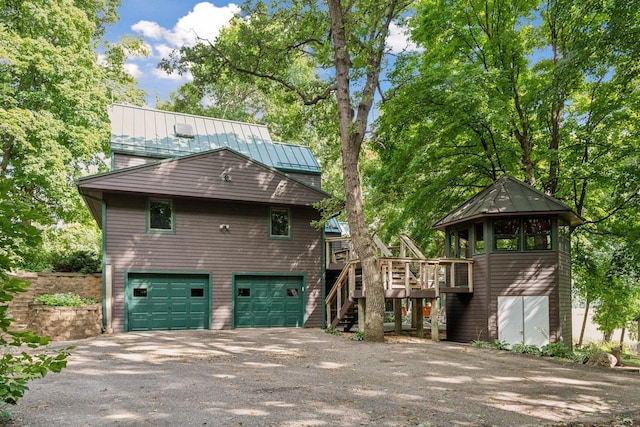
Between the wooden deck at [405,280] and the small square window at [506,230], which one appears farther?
the small square window at [506,230]

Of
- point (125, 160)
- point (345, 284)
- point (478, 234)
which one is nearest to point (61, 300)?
point (125, 160)

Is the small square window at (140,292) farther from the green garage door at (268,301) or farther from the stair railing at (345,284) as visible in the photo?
the stair railing at (345,284)

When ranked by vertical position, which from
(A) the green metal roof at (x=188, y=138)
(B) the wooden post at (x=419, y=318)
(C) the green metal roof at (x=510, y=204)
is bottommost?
(B) the wooden post at (x=419, y=318)

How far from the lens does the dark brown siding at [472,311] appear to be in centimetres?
1481

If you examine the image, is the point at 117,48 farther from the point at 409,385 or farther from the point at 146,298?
the point at 409,385

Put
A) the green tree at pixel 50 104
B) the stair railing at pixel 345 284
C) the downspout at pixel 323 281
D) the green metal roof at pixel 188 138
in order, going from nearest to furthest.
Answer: the stair railing at pixel 345 284 → the downspout at pixel 323 281 → the green metal roof at pixel 188 138 → the green tree at pixel 50 104

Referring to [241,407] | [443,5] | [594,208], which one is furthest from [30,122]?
[594,208]

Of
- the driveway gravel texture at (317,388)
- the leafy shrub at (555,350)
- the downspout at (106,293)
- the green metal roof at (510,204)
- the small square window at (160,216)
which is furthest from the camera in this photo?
the small square window at (160,216)

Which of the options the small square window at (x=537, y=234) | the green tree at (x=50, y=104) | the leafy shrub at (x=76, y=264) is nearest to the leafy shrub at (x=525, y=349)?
the small square window at (x=537, y=234)

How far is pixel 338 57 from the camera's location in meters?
14.7

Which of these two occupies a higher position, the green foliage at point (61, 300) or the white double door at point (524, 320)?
the green foliage at point (61, 300)

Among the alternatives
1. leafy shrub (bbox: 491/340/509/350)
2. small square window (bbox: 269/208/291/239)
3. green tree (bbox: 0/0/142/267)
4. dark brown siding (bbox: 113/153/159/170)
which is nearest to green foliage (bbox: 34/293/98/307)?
dark brown siding (bbox: 113/153/159/170)

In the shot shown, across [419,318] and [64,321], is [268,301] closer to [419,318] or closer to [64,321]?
[419,318]

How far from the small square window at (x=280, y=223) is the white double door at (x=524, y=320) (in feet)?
25.3
